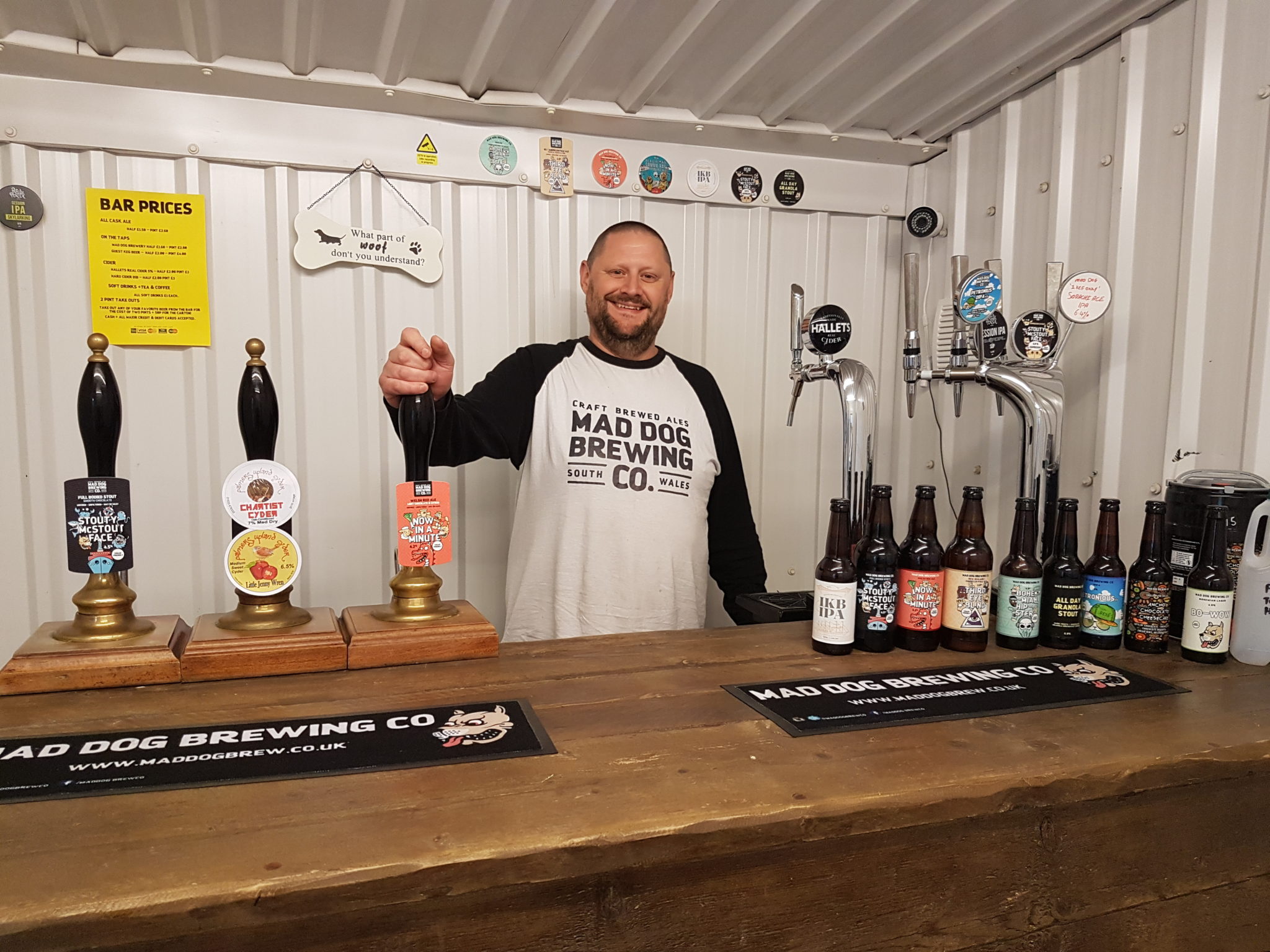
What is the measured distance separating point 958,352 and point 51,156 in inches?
89.3

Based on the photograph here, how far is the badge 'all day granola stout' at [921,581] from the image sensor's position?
146 cm

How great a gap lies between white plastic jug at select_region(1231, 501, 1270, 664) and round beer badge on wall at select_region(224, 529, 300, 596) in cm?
163

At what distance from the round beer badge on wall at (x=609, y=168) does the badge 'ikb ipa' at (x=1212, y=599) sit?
177 cm

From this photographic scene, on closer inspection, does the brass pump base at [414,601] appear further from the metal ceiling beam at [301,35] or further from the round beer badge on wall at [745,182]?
the round beer badge on wall at [745,182]

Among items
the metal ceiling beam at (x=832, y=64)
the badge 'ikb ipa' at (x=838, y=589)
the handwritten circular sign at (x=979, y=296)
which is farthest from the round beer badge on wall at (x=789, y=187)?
the badge 'ikb ipa' at (x=838, y=589)

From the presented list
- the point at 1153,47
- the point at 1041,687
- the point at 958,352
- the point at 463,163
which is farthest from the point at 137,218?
the point at 1153,47

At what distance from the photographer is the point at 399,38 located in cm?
198

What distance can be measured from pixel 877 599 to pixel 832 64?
57.8 inches

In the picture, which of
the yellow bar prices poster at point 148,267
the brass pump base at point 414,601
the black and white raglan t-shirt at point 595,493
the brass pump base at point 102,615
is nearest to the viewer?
the brass pump base at point 102,615

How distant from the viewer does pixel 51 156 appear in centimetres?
209

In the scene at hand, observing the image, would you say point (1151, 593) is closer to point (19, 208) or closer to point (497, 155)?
point (497, 155)

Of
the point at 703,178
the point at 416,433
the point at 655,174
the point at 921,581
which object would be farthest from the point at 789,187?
the point at 416,433

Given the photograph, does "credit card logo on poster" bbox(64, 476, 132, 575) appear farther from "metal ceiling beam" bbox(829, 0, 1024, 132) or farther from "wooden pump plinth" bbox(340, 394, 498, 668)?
"metal ceiling beam" bbox(829, 0, 1024, 132)

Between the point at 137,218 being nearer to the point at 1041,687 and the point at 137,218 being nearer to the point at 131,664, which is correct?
the point at 131,664
